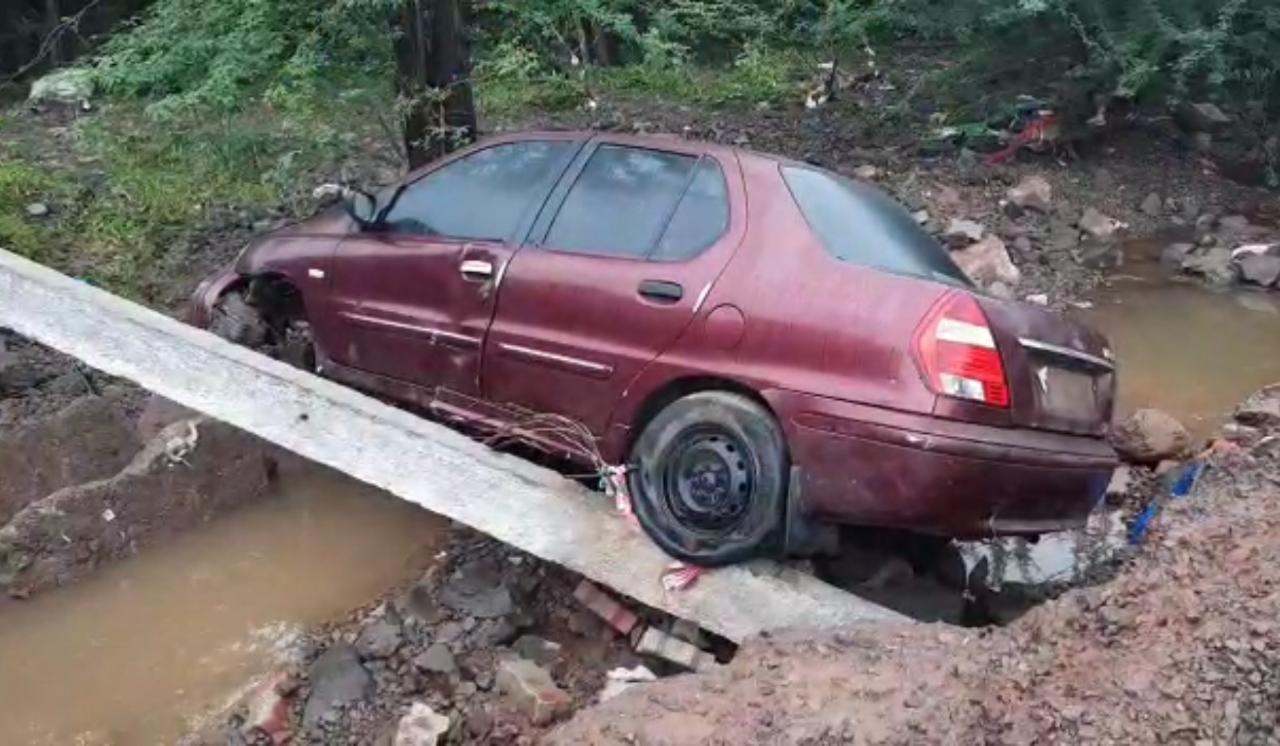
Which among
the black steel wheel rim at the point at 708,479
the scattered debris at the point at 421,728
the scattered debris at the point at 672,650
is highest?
the black steel wheel rim at the point at 708,479

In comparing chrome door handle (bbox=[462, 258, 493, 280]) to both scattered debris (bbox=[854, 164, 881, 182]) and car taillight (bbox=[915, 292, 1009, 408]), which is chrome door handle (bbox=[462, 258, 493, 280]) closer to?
car taillight (bbox=[915, 292, 1009, 408])

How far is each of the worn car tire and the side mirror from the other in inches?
72.2

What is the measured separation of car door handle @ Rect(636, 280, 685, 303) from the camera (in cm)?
465

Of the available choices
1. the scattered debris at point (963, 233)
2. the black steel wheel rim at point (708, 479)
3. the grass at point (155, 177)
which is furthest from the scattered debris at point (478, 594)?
the scattered debris at point (963, 233)

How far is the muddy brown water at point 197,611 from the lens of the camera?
16.9 ft

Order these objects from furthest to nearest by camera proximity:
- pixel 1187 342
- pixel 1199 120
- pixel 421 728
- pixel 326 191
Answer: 1. pixel 1199 120
2. pixel 326 191
3. pixel 1187 342
4. pixel 421 728

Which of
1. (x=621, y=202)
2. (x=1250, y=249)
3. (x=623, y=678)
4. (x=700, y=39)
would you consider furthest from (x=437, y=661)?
(x=700, y=39)

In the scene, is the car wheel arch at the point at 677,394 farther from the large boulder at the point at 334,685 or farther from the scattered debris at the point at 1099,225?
the scattered debris at the point at 1099,225

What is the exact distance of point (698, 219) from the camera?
478 cm

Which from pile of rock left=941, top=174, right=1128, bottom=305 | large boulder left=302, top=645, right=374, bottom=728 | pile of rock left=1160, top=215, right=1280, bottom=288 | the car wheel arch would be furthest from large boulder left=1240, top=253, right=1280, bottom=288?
large boulder left=302, top=645, right=374, bottom=728

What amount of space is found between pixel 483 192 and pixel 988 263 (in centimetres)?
462

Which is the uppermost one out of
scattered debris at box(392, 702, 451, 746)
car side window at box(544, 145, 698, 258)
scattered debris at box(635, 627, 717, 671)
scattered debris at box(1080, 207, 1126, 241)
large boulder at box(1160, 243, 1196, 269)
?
car side window at box(544, 145, 698, 258)

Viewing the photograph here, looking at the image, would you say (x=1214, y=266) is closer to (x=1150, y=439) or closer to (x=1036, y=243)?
(x=1036, y=243)

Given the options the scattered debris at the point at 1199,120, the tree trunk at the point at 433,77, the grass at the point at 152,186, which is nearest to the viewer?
the tree trunk at the point at 433,77
